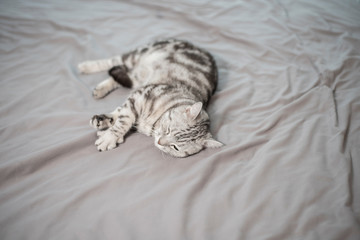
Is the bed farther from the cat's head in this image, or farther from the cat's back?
the cat's back

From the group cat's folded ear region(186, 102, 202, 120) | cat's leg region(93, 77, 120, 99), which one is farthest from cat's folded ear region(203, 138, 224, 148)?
cat's leg region(93, 77, 120, 99)

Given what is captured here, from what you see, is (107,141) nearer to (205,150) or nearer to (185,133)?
(185,133)

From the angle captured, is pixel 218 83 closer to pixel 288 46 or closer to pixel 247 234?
pixel 288 46

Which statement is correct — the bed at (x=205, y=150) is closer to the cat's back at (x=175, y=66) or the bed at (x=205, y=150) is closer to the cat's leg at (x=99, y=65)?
the cat's leg at (x=99, y=65)

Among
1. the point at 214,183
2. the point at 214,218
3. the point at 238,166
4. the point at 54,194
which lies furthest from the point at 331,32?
the point at 54,194

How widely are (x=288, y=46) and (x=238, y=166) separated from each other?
1.56 m

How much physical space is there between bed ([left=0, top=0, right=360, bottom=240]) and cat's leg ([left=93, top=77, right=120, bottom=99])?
0.05 m

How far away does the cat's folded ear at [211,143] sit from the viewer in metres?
1.42

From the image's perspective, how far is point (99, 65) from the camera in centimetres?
210

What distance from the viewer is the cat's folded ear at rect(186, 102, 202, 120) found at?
4.64ft

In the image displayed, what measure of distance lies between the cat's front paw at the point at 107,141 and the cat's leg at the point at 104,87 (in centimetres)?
46

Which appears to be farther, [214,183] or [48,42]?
[48,42]

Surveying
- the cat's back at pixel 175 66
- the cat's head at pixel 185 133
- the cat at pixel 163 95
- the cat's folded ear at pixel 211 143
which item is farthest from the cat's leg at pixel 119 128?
the cat's folded ear at pixel 211 143

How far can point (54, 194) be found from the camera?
1.17 meters
